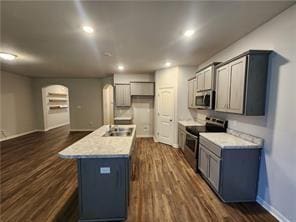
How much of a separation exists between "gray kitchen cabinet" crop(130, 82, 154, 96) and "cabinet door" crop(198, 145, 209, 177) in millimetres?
3630

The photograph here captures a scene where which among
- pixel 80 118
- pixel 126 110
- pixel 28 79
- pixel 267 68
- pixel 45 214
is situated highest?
pixel 28 79

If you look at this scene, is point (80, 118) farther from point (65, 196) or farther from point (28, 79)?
point (65, 196)

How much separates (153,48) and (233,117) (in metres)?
2.15

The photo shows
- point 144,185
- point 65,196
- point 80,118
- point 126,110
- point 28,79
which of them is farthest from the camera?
point 80,118

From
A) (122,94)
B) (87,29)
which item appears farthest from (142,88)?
(87,29)

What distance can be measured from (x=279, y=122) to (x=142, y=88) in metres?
4.77

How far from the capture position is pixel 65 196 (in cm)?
258

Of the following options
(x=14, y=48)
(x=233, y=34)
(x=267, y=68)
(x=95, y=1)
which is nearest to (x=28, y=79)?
(x=14, y=48)

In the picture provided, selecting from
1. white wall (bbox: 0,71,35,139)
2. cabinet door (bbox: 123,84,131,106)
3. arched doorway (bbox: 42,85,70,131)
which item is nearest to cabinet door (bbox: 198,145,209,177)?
cabinet door (bbox: 123,84,131,106)

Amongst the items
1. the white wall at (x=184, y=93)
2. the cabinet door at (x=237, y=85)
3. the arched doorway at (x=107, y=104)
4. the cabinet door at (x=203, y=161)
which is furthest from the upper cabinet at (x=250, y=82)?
the arched doorway at (x=107, y=104)

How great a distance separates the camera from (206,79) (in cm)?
361

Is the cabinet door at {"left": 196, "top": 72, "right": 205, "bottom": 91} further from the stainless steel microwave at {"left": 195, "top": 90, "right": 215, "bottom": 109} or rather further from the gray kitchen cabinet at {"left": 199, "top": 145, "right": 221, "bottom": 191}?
the gray kitchen cabinet at {"left": 199, "top": 145, "right": 221, "bottom": 191}

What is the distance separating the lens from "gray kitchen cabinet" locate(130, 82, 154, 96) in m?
6.31

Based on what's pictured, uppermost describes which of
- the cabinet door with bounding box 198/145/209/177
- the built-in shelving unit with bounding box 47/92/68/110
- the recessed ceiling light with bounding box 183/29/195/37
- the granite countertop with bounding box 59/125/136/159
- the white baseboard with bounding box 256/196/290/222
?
the recessed ceiling light with bounding box 183/29/195/37
